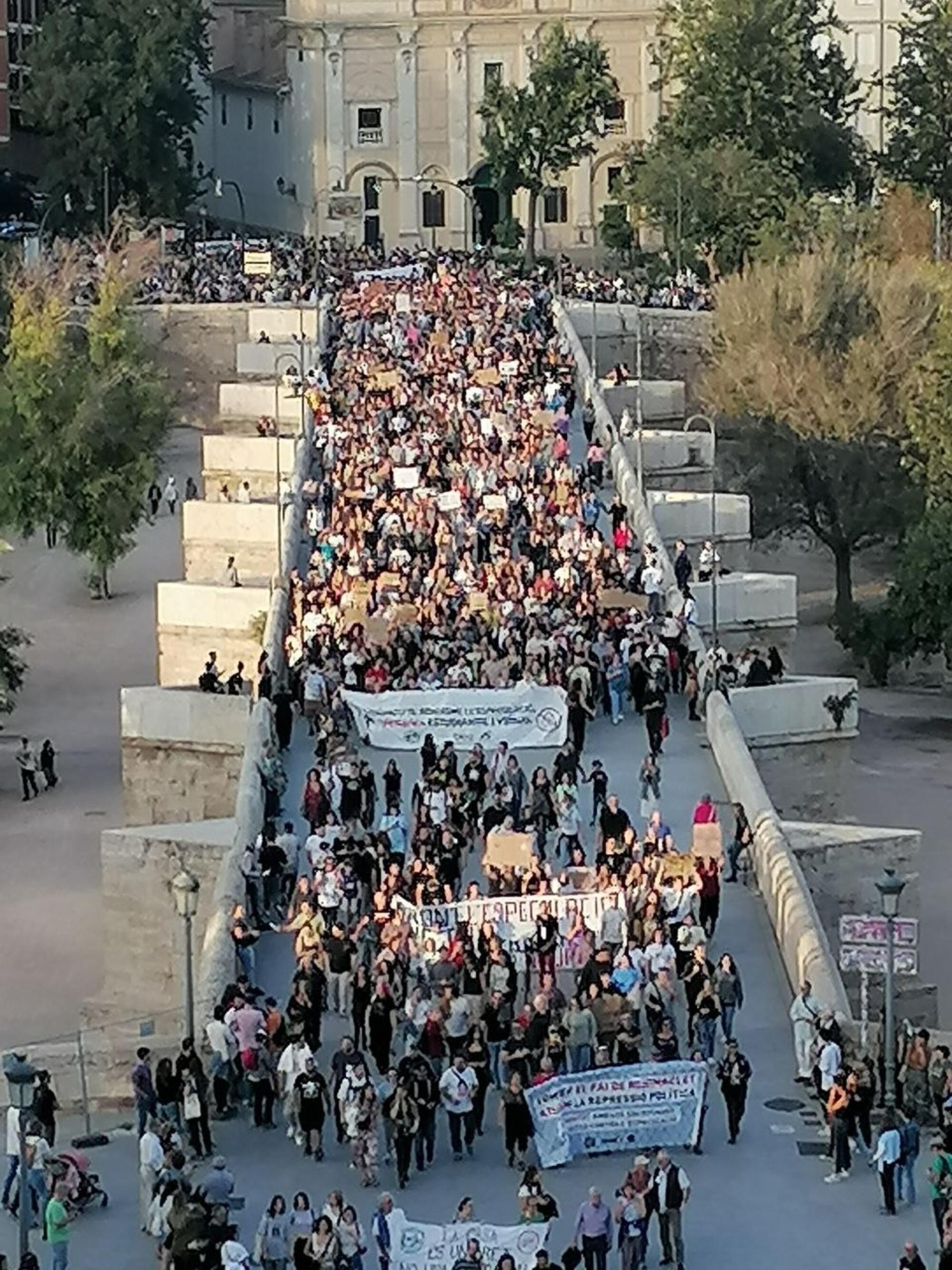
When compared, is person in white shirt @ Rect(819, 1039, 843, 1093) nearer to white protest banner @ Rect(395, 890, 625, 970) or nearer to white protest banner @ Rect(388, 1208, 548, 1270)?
white protest banner @ Rect(395, 890, 625, 970)

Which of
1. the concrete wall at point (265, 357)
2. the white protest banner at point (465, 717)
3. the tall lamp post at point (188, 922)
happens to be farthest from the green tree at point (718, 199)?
the tall lamp post at point (188, 922)

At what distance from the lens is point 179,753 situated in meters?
42.8

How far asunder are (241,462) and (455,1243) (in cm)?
4023

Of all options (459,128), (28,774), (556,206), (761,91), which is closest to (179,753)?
(28,774)

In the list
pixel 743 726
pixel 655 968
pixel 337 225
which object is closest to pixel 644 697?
pixel 743 726

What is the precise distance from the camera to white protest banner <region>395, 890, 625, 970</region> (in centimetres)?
2872

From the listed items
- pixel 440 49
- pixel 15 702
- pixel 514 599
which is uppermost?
pixel 440 49

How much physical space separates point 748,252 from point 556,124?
37.6ft

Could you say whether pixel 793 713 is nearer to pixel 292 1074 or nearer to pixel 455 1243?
pixel 292 1074

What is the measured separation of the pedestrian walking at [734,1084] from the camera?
85.2 ft

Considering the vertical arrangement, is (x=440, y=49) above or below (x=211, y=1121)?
above

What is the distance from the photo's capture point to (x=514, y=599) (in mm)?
42500

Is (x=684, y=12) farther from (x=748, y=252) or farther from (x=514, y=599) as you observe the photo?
(x=514, y=599)

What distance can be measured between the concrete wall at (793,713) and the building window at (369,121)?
2592 inches
